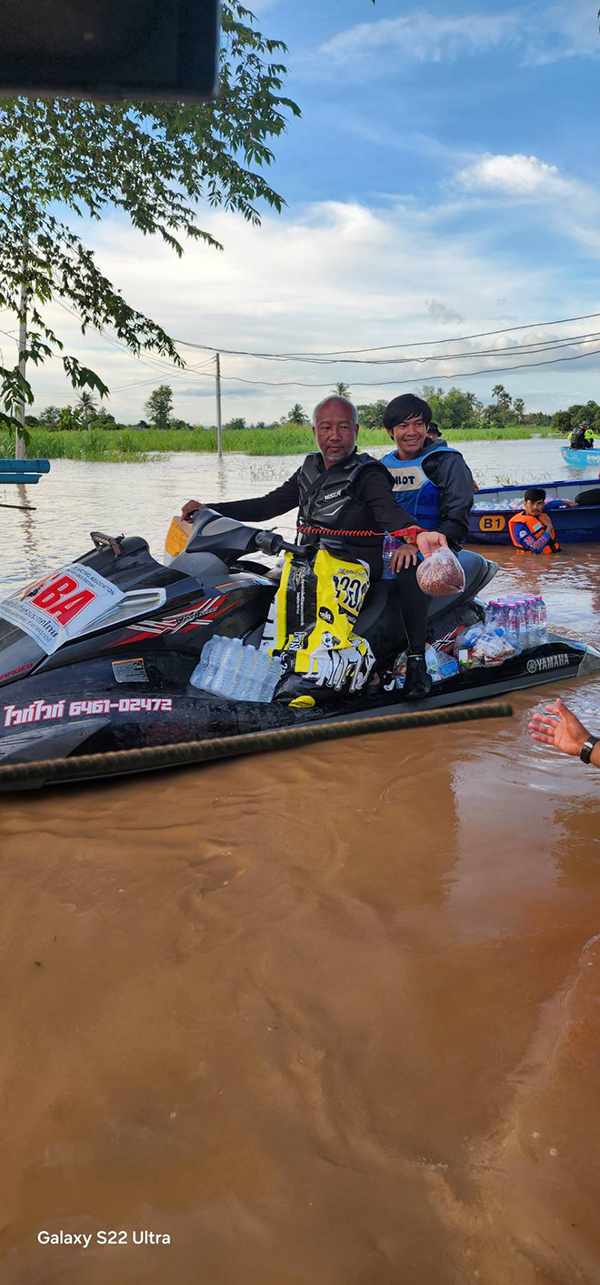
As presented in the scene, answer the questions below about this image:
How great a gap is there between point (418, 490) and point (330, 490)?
0.66 metres

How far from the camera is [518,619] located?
5043mm

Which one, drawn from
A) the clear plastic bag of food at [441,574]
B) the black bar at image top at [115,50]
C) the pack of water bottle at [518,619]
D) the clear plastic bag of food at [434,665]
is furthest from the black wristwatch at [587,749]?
the pack of water bottle at [518,619]

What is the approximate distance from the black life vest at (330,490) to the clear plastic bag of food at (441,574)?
0.73 m

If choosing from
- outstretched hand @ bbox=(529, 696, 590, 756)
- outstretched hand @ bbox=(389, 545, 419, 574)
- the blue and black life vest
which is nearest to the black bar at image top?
outstretched hand @ bbox=(529, 696, 590, 756)

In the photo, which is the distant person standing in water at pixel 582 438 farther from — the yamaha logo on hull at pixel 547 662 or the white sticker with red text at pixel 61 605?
the white sticker with red text at pixel 61 605

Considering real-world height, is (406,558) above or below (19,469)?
below

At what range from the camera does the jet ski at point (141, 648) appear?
133 inches

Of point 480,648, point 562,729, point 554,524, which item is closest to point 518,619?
point 480,648

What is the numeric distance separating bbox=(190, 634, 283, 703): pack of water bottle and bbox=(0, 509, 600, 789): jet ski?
0.13 feet

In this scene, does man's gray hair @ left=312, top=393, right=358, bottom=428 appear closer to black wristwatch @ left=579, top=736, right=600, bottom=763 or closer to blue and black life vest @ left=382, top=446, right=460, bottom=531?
blue and black life vest @ left=382, top=446, right=460, bottom=531

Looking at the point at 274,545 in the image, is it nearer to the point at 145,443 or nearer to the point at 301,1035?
the point at 301,1035

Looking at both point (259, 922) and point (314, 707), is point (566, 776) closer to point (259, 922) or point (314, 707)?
point (314, 707)

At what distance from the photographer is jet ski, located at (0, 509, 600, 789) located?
3.38 metres

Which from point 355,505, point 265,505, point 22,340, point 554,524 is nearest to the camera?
point 355,505
